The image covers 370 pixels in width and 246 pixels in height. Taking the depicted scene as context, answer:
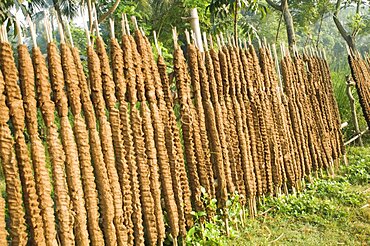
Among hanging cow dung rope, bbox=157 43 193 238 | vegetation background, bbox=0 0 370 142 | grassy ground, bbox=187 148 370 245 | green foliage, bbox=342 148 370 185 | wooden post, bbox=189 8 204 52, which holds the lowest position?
grassy ground, bbox=187 148 370 245

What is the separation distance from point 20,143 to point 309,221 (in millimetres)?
2985

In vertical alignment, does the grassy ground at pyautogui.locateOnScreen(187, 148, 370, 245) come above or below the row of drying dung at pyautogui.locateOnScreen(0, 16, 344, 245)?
below

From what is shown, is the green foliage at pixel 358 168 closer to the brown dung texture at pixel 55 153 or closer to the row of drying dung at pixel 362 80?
the row of drying dung at pixel 362 80

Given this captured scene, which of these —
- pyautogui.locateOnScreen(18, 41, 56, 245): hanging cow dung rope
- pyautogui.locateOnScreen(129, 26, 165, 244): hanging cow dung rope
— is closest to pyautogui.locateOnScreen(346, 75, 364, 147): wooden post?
pyautogui.locateOnScreen(129, 26, 165, 244): hanging cow dung rope

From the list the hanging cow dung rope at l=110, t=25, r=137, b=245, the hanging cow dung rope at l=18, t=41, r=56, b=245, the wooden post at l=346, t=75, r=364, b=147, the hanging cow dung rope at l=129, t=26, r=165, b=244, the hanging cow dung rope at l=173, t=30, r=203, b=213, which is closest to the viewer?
the hanging cow dung rope at l=18, t=41, r=56, b=245

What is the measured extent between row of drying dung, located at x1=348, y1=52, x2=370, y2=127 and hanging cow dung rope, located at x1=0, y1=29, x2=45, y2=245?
5.32 meters

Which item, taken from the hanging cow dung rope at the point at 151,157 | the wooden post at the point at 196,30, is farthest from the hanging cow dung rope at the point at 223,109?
the hanging cow dung rope at the point at 151,157

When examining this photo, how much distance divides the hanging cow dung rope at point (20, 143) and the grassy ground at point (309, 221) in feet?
4.57

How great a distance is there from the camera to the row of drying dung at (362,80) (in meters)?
6.31

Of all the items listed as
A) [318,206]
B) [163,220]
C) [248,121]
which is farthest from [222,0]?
[163,220]

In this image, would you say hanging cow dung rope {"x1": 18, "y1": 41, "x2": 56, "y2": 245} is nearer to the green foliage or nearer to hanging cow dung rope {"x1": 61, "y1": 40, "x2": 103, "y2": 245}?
hanging cow dung rope {"x1": 61, "y1": 40, "x2": 103, "y2": 245}

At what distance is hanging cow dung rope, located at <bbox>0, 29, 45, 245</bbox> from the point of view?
241 centimetres

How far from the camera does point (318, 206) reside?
4.37 metres

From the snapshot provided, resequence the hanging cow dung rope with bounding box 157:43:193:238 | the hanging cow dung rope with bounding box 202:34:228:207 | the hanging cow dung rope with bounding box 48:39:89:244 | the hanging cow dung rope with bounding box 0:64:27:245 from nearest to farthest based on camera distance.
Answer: the hanging cow dung rope with bounding box 0:64:27:245
the hanging cow dung rope with bounding box 48:39:89:244
the hanging cow dung rope with bounding box 157:43:193:238
the hanging cow dung rope with bounding box 202:34:228:207
